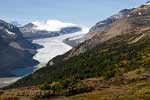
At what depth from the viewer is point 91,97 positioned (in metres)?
118

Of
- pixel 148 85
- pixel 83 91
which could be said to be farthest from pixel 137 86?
pixel 83 91

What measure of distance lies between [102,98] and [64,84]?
4184cm

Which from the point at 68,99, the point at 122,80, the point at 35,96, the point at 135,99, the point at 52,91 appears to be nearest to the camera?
the point at 135,99

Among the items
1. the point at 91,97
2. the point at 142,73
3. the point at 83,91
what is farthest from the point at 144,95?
the point at 142,73

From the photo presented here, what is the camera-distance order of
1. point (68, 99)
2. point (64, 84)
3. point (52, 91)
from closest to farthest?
point (68, 99) < point (52, 91) < point (64, 84)

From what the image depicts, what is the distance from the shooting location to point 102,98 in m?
111

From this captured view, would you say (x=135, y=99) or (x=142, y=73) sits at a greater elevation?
(x=142, y=73)

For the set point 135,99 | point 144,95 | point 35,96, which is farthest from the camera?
point 35,96

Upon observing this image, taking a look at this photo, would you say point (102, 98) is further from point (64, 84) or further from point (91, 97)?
Result: point (64, 84)

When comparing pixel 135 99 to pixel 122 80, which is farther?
pixel 122 80

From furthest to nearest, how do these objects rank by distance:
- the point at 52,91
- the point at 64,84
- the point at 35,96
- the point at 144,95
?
1. the point at 64,84
2. the point at 52,91
3. the point at 35,96
4. the point at 144,95

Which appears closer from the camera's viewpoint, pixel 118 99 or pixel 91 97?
pixel 118 99

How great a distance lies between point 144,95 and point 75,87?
42234 mm

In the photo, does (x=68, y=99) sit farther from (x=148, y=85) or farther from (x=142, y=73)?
(x=142, y=73)
